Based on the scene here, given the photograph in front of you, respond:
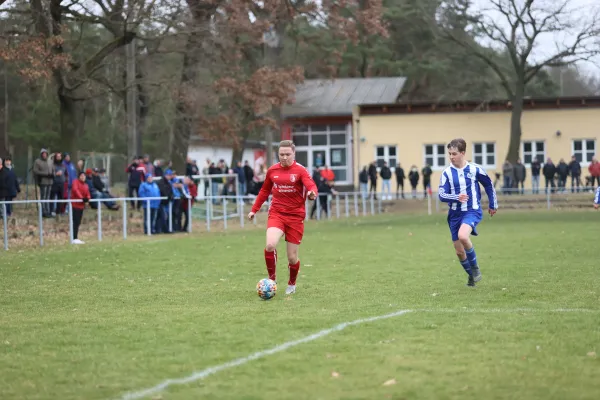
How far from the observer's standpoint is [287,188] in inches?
522

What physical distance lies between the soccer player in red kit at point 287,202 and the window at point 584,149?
45.5 m

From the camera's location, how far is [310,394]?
705cm

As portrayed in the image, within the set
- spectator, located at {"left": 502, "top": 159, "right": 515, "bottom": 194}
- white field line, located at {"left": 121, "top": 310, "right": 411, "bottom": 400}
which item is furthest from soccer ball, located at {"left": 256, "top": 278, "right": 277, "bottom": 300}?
spectator, located at {"left": 502, "top": 159, "right": 515, "bottom": 194}

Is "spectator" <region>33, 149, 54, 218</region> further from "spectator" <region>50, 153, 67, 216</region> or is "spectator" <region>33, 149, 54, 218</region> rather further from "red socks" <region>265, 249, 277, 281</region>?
"red socks" <region>265, 249, 277, 281</region>

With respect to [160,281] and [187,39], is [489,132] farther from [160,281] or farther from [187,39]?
[160,281]

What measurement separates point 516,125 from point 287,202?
4306 centimetres

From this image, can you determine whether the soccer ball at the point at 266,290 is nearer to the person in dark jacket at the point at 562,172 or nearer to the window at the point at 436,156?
the person in dark jacket at the point at 562,172

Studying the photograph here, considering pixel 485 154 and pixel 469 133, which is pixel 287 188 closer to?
pixel 469 133

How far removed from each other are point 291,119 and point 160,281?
4612 centimetres

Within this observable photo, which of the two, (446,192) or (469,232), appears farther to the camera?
(446,192)

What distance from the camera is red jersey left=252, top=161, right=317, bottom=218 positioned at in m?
13.2

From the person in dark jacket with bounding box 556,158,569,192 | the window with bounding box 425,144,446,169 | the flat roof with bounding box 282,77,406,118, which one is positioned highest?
the flat roof with bounding box 282,77,406,118

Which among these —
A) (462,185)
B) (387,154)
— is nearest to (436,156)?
(387,154)

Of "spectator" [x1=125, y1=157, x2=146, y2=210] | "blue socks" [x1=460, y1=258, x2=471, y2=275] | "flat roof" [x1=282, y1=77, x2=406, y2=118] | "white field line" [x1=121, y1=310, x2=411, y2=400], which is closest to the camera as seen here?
"white field line" [x1=121, y1=310, x2=411, y2=400]
